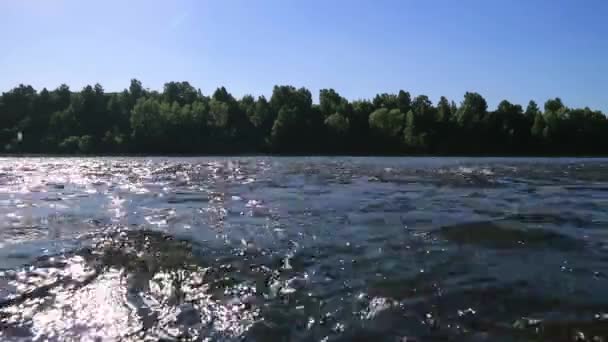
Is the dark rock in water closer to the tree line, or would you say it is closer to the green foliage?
Result: the tree line

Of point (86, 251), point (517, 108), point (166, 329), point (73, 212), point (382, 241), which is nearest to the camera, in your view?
point (166, 329)

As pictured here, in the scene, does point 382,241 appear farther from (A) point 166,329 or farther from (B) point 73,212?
(B) point 73,212

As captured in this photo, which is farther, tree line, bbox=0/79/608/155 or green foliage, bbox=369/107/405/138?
green foliage, bbox=369/107/405/138

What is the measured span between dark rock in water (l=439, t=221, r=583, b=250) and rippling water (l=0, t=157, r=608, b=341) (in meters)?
0.04

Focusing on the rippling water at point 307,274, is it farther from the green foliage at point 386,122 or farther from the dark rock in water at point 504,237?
the green foliage at point 386,122

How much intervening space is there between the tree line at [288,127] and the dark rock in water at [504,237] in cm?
10908

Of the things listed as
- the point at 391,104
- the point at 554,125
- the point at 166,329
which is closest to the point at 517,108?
the point at 554,125

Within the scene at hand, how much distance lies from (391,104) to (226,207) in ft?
438

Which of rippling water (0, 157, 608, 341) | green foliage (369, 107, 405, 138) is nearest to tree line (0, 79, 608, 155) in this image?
green foliage (369, 107, 405, 138)

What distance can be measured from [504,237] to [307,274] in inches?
182

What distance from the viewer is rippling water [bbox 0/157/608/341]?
549 centimetres

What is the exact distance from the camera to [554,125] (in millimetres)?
122750

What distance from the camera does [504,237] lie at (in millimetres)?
10047

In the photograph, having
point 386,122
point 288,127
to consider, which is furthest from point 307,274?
point 386,122
